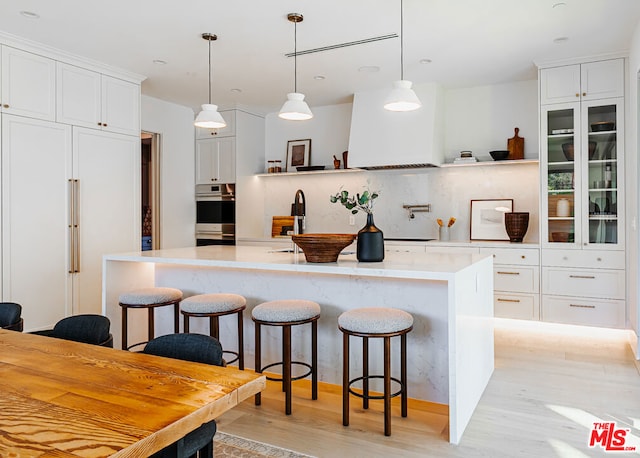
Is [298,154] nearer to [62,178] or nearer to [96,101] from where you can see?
[96,101]

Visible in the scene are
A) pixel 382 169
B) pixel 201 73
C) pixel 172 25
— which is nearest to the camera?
pixel 172 25

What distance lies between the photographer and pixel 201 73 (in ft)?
15.7

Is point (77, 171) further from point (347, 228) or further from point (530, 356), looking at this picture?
point (530, 356)

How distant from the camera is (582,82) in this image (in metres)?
4.36

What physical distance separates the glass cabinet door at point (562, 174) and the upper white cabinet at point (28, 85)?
4.67 m

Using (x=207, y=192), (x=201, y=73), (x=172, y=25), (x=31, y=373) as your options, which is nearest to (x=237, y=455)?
(x=31, y=373)

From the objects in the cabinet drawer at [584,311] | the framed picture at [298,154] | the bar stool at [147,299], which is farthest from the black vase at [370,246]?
the framed picture at [298,154]

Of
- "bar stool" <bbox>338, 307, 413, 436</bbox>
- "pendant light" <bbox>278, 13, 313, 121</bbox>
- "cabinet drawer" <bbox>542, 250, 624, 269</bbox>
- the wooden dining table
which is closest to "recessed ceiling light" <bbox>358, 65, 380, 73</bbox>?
"pendant light" <bbox>278, 13, 313, 121</bbox>

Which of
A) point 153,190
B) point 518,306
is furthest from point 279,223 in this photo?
point 518,306

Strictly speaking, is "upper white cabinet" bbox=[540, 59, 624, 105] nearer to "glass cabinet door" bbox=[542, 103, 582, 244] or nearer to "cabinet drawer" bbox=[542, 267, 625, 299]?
"glass cabinet door" bbox=[542, 103, 582, 244]

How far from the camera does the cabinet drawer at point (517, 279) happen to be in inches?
178

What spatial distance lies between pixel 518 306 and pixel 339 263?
2.73m

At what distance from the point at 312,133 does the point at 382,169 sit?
128 centimetres

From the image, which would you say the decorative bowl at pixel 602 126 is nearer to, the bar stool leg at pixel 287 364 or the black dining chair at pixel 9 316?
the bar stool leg at pixel 287 364
